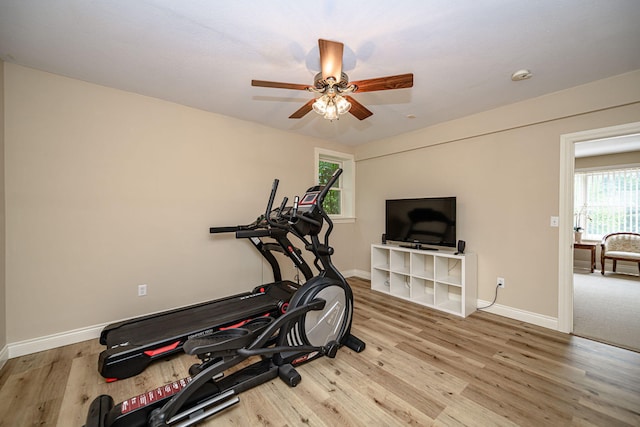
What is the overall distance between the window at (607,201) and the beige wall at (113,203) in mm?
7244

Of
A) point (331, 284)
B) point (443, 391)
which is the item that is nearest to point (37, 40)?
point (331, 284)

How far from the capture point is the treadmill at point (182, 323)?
1920 mm

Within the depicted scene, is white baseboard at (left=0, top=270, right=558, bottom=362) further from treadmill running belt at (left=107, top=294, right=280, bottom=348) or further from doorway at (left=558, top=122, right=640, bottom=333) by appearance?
treadmill running belt at (left=107, top=294, right=280, bottom=348)

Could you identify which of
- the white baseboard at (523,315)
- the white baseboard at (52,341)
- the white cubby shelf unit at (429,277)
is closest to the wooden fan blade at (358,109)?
the white cubby shelf unit at (429,277)

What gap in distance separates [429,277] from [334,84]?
2783 mm

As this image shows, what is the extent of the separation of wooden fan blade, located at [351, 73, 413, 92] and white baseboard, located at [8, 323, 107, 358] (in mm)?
3347

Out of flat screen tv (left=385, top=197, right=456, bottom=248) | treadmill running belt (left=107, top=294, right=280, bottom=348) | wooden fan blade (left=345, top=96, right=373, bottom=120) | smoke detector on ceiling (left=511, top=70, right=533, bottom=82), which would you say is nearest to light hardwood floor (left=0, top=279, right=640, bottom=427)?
treadmill running belt (left=107, top=294, right=280, bottom=348)

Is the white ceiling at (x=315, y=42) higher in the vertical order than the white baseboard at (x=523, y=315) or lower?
higher

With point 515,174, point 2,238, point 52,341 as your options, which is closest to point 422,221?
point 515,174

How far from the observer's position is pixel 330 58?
163 centimetres

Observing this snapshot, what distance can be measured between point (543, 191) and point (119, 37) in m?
4.19

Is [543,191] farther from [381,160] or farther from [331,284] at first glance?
[331,284]

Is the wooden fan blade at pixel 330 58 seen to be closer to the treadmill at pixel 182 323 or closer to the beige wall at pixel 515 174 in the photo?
the treadmill at pixel 182 323

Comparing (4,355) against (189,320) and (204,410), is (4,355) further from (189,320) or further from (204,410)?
(204,410)
